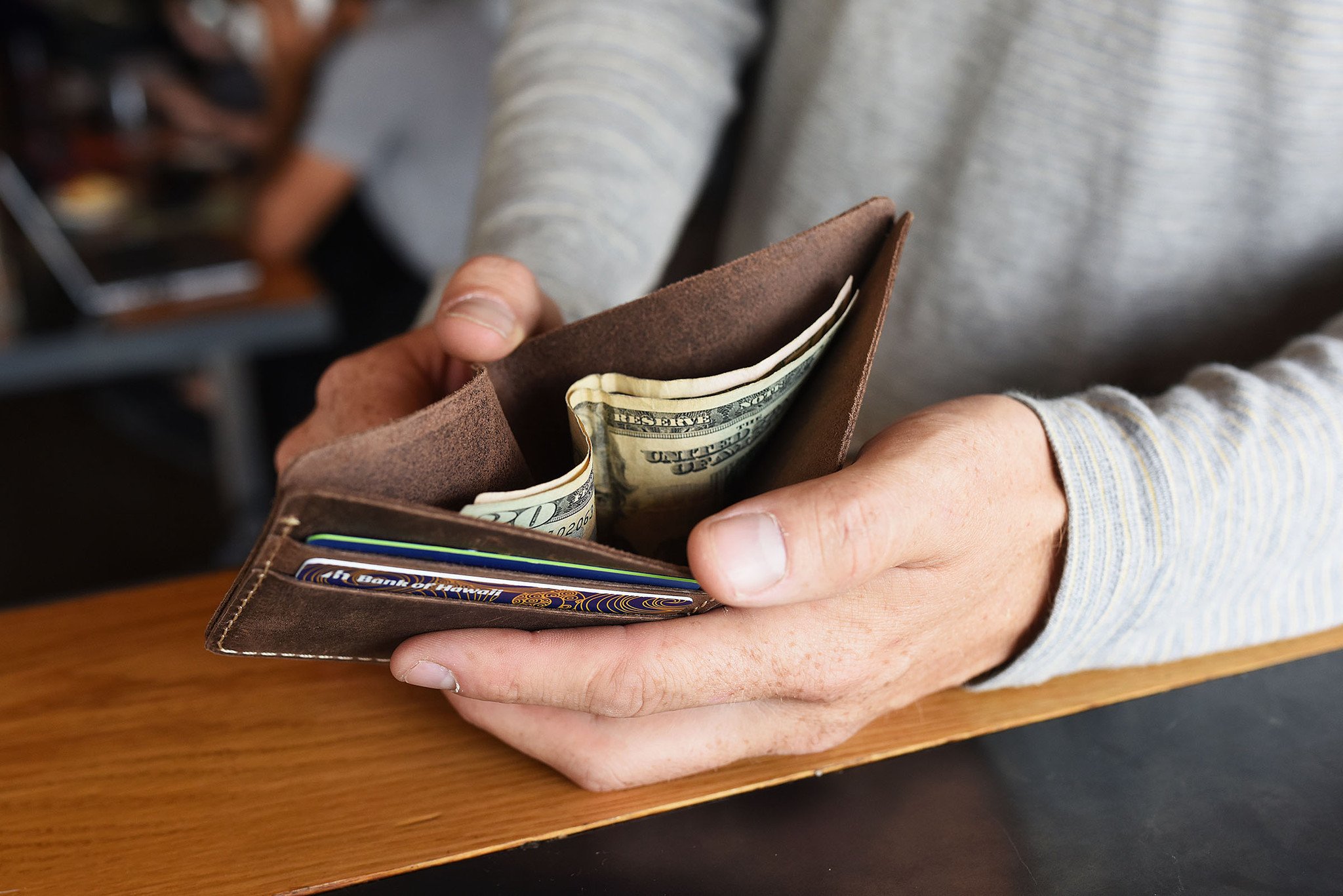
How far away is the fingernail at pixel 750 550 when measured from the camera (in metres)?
0.42

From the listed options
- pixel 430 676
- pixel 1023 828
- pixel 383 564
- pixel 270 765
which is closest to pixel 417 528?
pixel 383 564

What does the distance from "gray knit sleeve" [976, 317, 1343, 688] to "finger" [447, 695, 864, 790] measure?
0.48 feet

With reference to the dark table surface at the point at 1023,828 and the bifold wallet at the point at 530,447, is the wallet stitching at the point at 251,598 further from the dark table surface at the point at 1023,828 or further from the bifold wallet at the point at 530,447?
the dark table surface at the point at 1023,828

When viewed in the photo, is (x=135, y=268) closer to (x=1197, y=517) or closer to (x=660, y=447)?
(x=660, y=447)

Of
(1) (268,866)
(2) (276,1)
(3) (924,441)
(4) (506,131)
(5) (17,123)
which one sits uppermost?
(2) (276,1)

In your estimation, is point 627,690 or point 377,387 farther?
point 377,387

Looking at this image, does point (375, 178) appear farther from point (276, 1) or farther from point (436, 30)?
point (276, 1)

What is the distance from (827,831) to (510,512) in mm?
243

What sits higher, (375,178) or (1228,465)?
(375,178)

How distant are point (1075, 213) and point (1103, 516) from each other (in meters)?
0.42

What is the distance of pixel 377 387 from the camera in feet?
2.07

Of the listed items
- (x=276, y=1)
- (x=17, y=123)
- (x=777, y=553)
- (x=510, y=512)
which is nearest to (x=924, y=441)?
(x=777, y=553)

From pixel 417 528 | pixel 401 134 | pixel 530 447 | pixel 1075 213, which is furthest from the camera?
pixel 401 134

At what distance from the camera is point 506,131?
950 mm
